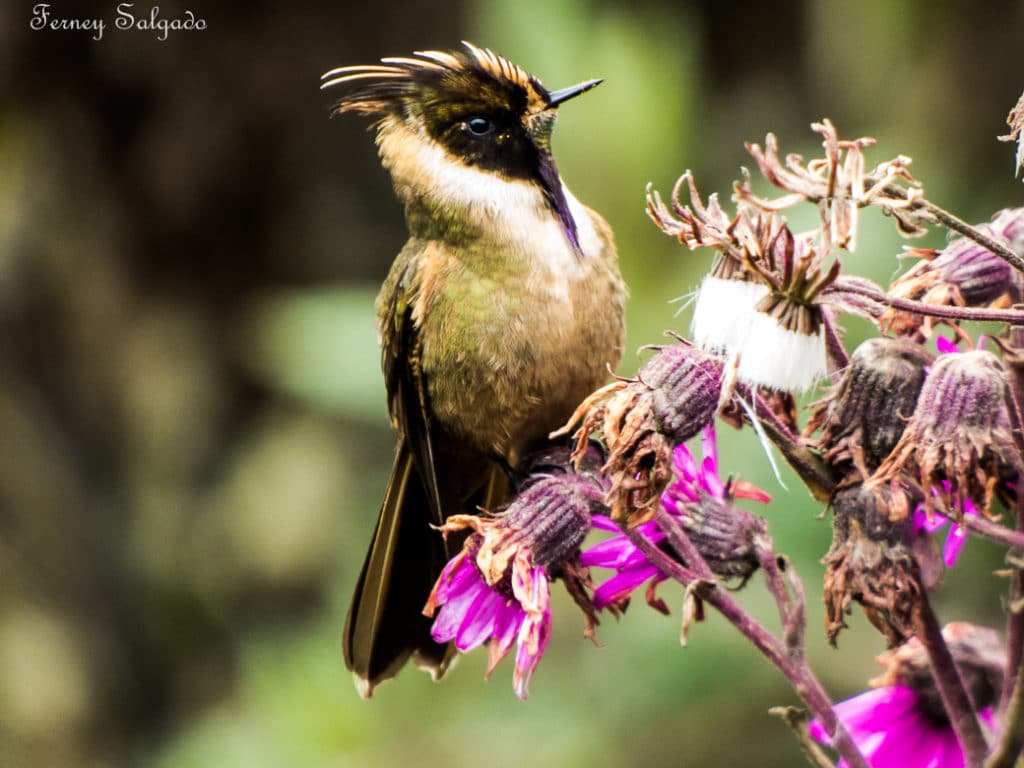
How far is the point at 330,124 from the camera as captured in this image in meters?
6.41

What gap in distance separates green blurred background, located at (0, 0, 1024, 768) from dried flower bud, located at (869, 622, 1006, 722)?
8.35 ft

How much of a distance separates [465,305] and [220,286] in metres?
4.22

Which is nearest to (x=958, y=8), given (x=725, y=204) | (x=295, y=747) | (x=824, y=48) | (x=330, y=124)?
(x=824, y=48)

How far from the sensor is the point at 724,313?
1564 millimetres

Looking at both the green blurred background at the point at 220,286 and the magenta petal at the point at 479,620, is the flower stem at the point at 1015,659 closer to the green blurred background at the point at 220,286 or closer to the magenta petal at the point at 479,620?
the magenta petal at the point at 479,620

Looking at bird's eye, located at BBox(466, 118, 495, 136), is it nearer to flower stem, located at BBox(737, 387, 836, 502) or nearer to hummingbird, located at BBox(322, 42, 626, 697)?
hummingbird, located at BBox(322, 42, 626, 697)

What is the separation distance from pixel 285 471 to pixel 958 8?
11.2ft

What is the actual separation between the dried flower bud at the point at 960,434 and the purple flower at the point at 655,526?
0.33m

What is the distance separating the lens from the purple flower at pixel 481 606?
1722 mm

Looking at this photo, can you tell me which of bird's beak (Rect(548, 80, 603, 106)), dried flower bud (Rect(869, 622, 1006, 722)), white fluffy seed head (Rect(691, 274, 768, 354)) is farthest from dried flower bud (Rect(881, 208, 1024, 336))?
bird's beak (Rect(548, 80, 603, 106))

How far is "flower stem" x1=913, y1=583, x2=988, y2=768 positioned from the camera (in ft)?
4.80

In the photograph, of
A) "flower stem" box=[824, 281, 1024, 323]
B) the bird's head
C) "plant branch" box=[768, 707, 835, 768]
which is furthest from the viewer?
the bird's head

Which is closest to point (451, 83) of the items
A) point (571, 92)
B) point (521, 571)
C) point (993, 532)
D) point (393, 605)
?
point (571, 92)
